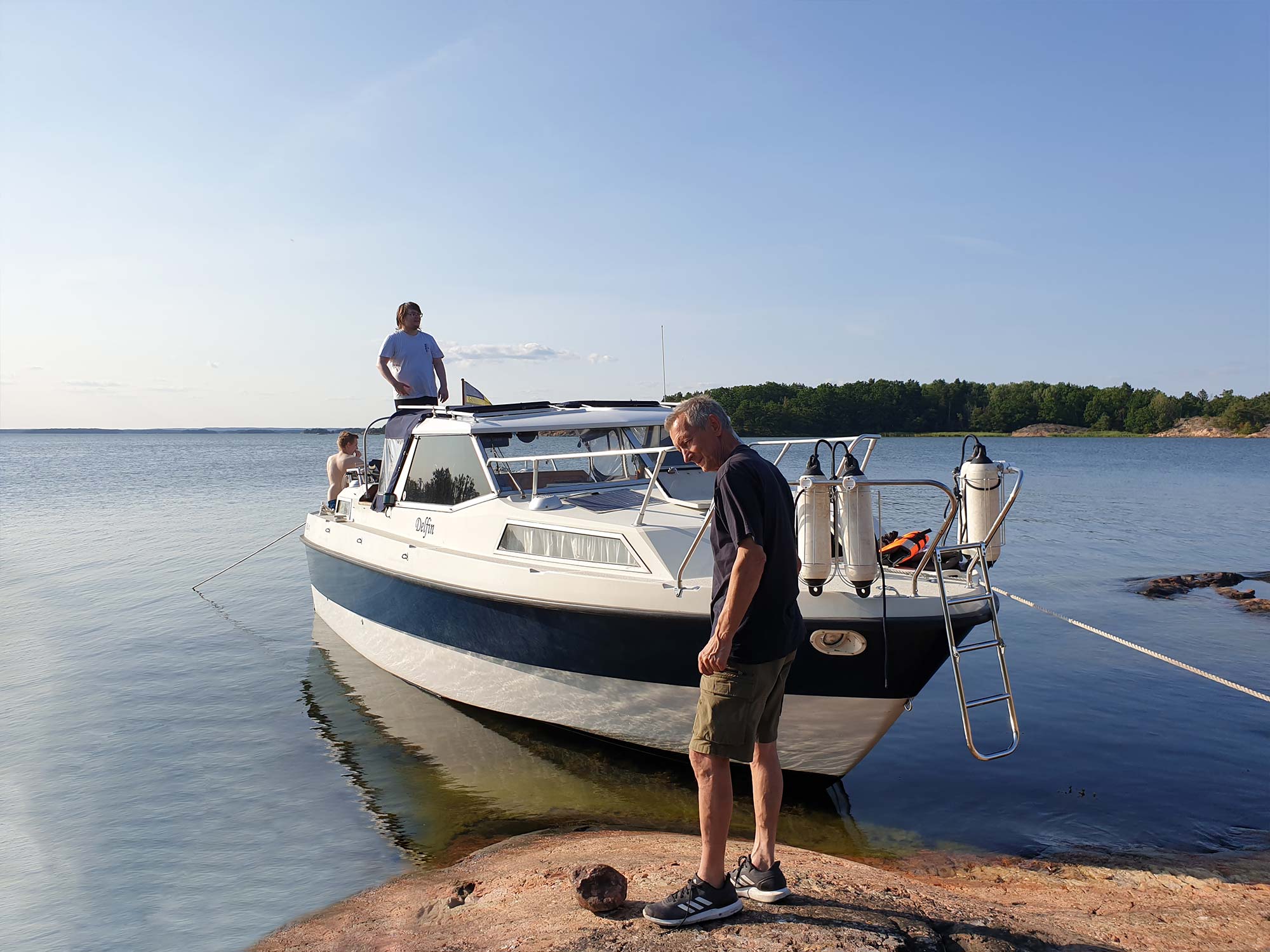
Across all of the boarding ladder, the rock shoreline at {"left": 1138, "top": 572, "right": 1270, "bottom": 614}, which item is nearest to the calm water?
the rock shoreline at {"left": 1138, "top": 572, "right": 1270, "bottom": 614}

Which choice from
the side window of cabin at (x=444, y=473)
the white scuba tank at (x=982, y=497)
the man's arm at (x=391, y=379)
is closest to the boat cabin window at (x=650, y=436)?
the side window of cabin at (x=444, y=473)

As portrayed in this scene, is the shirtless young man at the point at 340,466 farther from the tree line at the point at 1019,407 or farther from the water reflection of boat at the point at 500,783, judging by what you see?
the tree line at the point at 1019,407

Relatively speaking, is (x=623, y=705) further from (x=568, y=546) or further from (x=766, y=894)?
(x=766, y=894)

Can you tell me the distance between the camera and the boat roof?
6961 millimetres

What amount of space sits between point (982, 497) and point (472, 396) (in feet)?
17.3

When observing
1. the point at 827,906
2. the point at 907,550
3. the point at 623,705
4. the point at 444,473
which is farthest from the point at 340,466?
the point at 827,906

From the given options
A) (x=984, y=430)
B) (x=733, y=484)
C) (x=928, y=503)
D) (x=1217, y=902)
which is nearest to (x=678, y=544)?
(x=733, y=484)

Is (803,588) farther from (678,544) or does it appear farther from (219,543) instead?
(219,543)

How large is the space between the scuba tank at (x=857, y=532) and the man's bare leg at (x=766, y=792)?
4.78 feet

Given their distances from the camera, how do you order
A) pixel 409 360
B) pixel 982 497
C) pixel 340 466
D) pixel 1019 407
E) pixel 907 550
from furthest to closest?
1. pixel 1019 407
2. pixel 340 466
3. pixel 409 360
4. pixel 907 550
5. pixel 982 497

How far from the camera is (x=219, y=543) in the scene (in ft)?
61.8

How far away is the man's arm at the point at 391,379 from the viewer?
857cm

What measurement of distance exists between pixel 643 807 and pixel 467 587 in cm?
200

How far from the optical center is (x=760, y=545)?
122 inches
